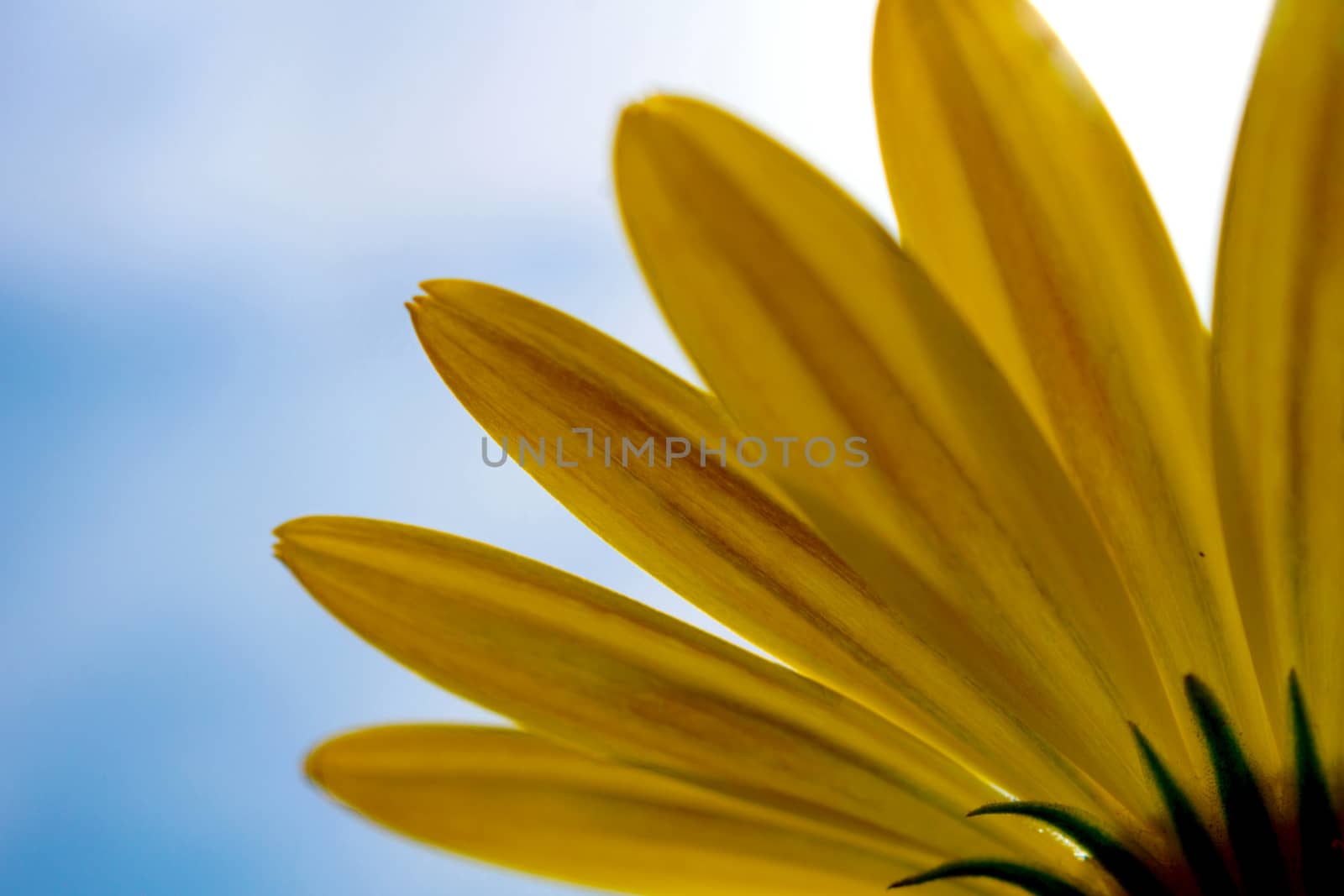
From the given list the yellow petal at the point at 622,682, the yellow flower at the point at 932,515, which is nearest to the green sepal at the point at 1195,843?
the yellow flower at the point at 932,515

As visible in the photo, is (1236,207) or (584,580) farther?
(584,580)

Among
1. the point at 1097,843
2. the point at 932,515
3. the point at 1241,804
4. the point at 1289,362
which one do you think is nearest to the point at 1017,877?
the point at 1097,843

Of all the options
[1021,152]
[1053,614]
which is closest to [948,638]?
[1053,614]

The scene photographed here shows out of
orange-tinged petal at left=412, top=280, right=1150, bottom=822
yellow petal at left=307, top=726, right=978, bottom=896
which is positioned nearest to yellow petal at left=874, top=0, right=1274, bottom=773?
orange-tinged petal at left=412, top=280, right=1150, bottom=822

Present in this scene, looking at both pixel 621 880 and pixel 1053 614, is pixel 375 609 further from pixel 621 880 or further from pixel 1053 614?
pixel 1053 614

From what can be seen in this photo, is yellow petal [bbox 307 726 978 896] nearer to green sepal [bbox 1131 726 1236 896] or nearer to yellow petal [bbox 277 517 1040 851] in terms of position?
yellow petal [bbox 277 517 1040 851]

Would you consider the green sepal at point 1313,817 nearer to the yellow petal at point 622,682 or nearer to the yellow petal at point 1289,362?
the yellow petal at point 1289,362
